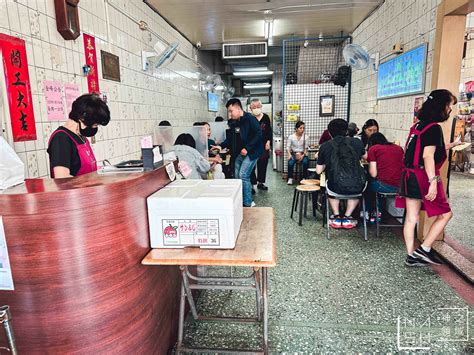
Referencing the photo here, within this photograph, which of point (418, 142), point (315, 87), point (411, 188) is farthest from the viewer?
point (315, 87)

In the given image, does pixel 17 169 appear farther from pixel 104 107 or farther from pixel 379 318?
pixel 379 318

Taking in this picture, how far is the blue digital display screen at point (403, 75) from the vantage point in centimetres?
337

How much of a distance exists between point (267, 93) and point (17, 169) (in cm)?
1875

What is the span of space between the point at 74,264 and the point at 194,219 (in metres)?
0.51

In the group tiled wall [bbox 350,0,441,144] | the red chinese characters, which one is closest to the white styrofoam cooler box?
the red chinese characters

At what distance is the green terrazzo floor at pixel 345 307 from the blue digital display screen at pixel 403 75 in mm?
1733

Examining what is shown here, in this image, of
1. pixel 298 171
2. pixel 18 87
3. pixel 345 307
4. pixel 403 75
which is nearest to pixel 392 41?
pixel 403 75

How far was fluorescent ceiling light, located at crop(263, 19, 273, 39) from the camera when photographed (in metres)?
5.45

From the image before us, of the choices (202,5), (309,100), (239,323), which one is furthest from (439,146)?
(309,100)

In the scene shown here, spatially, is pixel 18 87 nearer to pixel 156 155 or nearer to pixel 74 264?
pixel 156 155

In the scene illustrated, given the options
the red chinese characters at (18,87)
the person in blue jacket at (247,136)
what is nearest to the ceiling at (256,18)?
the person in blue jacket at (247,136)

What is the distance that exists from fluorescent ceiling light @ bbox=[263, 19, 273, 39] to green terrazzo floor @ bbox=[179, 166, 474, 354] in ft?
12.9

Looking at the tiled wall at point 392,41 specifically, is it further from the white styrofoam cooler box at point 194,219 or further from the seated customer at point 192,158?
the white styrofoam cooler box at point 194,219

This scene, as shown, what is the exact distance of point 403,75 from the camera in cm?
379
